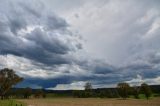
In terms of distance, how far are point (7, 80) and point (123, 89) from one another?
225ft

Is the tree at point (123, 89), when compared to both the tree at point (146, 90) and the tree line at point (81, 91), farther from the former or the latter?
the tree at point (146, 90)

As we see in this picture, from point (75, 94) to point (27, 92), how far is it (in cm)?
3007

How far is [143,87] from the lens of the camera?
136m

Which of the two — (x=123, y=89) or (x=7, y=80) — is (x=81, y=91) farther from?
(x=7, y=80)

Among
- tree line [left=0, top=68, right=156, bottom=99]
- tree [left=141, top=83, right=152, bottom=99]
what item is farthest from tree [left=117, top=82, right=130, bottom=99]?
tree [left=141, top=83, right=152, bottom=99]

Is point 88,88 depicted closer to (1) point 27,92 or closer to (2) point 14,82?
(1) point 27,92

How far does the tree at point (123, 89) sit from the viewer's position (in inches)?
5595

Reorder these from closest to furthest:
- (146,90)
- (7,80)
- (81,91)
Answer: (7,80) → (146,90) → (81,91)

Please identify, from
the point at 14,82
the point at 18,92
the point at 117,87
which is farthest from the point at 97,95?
the point at 14,82

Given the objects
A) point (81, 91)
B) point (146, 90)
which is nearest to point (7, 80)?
point (146, 90)

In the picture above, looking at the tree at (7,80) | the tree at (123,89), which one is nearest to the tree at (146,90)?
the tree at (123,89)

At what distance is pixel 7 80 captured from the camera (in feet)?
309

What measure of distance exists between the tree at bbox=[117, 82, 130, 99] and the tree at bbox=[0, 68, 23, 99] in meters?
64.4

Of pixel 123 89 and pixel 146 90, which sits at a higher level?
pixel 123 89
